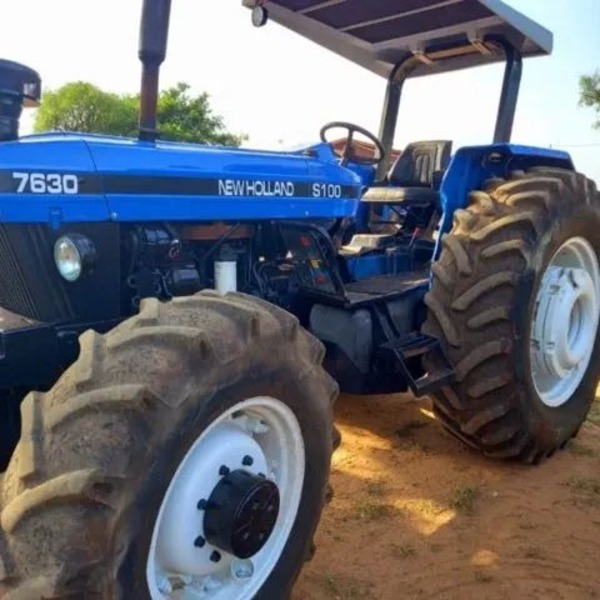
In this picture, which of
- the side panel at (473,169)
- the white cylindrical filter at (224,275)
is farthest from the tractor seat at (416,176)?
the white cylindrical filter at (224,275)

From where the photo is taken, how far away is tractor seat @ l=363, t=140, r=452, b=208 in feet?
15.2

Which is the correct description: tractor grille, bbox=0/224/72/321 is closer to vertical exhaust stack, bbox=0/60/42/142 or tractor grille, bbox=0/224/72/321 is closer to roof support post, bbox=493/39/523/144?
vertical exhaust stack, bbox=0/60/42/142

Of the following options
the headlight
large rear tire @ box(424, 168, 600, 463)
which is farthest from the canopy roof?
the headlight

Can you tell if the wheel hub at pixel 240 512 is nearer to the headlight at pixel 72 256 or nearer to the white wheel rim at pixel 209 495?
the white wheel rim at pixel 209 495

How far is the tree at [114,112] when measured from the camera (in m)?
28.3

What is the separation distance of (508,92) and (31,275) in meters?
3.16

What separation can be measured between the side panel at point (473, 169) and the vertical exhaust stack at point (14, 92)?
2230 millimetres

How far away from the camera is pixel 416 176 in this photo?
16.2 feet

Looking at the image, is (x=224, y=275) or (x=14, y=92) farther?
(x=224, y=275)

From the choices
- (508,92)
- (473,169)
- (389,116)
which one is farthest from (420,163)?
(473,169)

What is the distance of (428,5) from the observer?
4.12 m

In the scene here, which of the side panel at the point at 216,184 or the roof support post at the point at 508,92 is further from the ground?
the roof support post at the point at 508,92

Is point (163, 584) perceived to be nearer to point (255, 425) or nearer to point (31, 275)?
point (255, 425)

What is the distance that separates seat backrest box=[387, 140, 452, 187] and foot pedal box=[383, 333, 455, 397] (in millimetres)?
1724
